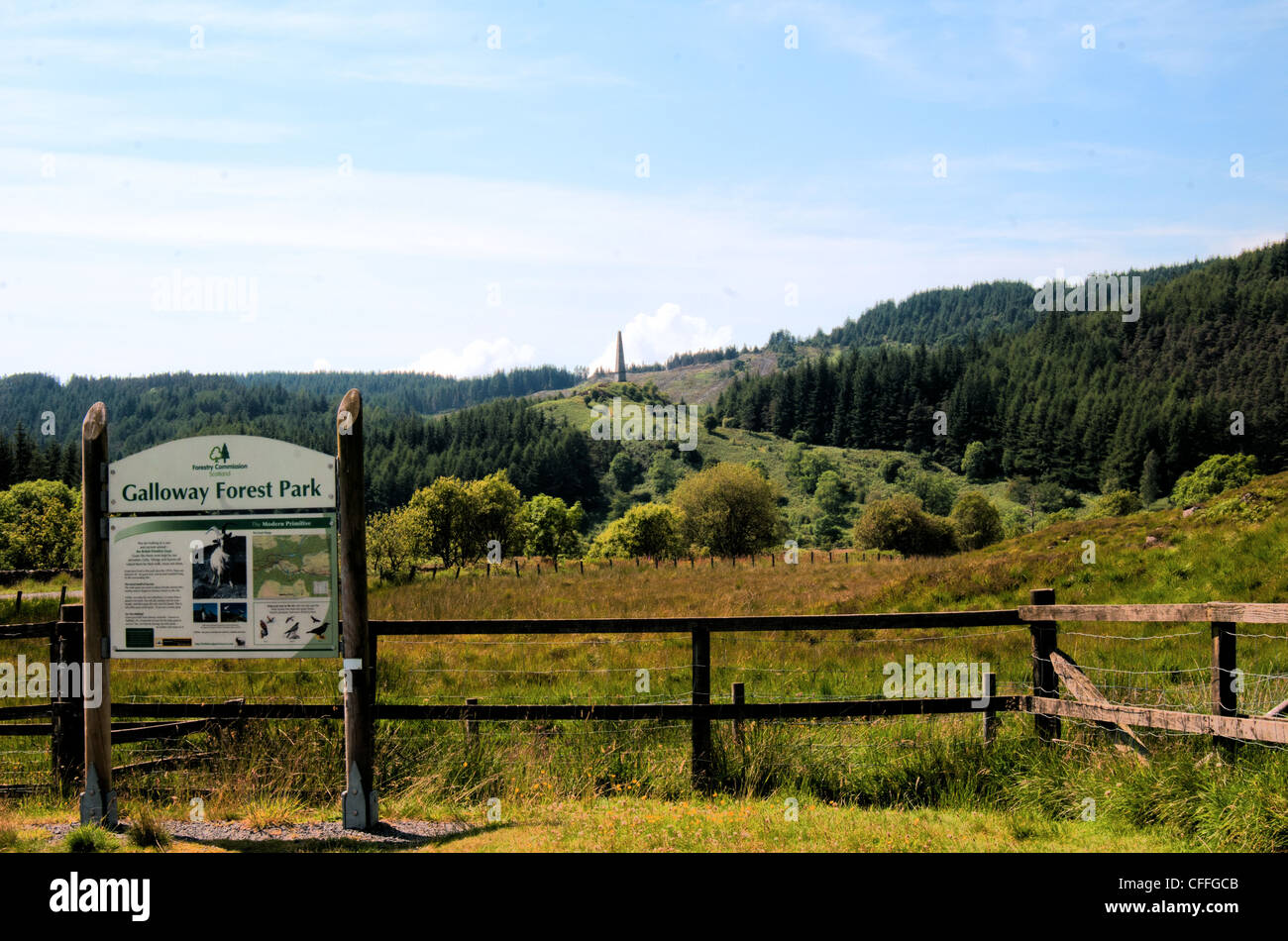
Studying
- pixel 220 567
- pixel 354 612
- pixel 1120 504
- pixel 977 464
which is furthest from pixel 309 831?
pixel 977 464

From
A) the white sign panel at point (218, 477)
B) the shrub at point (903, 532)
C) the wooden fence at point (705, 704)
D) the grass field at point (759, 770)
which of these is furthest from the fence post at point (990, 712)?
the shrub at point (903, 532)

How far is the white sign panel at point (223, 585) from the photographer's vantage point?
22.1 ft

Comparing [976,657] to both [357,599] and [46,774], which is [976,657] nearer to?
[357,599]

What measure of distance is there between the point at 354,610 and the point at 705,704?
2.72m

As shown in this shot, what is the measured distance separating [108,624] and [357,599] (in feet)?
6.72

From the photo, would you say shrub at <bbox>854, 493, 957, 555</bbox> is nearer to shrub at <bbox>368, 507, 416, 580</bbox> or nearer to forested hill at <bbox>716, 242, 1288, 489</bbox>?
shrub at <bbox>368, 507, 416, 580</bbox>

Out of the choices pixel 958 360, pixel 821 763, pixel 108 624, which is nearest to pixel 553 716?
pixel 821 763

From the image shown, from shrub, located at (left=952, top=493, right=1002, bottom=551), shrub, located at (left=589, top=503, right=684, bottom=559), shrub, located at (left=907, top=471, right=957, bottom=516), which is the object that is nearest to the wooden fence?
shrub, located at (left=589, top=503, right=684, bottom=559)

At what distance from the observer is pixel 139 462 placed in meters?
6.96

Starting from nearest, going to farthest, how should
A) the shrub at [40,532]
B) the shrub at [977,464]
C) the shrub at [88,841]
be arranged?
1. the shrub at [88,841]
2. the shrub at [40,532]
3. the shrub at [977,464]

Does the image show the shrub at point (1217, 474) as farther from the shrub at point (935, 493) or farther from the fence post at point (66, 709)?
the fence post at point (66, 709)

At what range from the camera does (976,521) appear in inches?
3765

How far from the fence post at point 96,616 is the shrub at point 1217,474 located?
116652 mm

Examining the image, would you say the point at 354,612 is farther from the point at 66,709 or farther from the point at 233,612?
the point at 66,709
